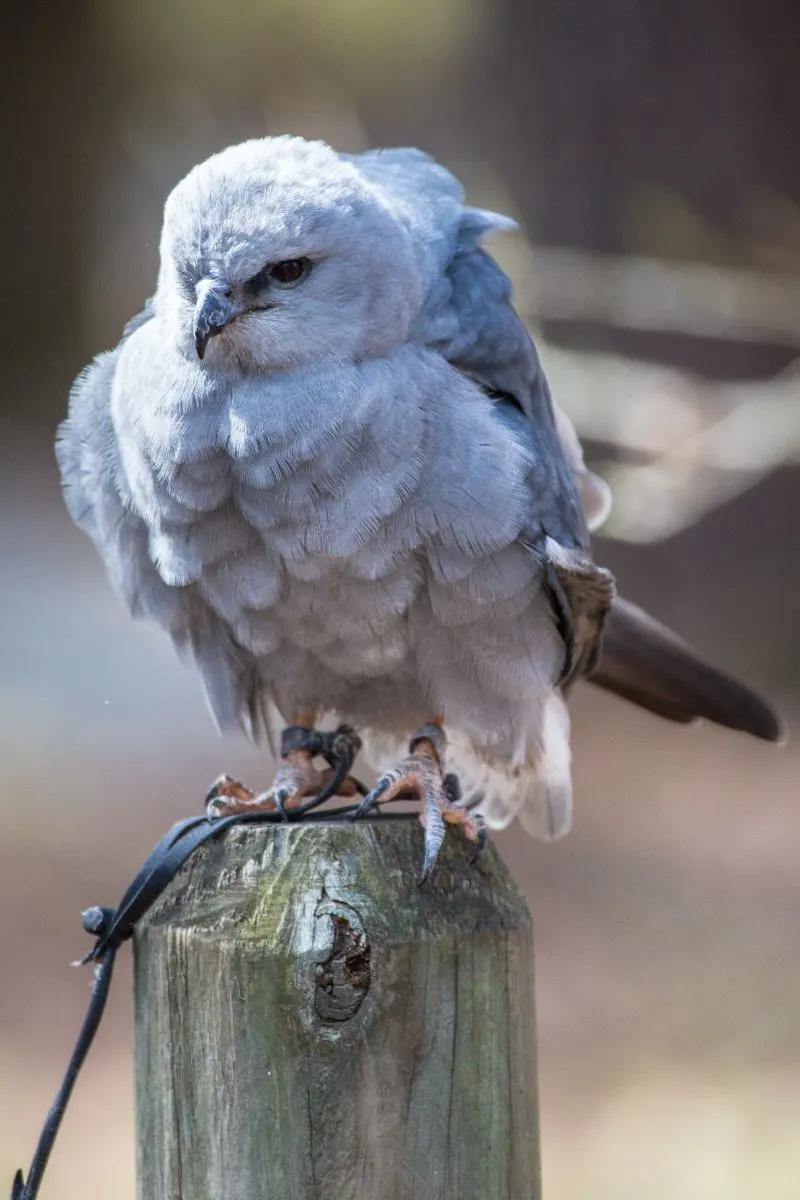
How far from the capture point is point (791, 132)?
4.50m

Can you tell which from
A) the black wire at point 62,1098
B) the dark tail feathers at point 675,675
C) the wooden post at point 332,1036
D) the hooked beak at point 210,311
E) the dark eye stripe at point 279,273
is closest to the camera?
the wooden post at point 332,1036

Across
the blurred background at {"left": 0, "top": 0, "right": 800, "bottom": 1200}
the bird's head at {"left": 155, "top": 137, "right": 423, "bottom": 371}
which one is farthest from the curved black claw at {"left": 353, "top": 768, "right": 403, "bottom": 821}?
the blurred background at {"left": 0, "top": 0, "right": 800, "bottom": 1200}

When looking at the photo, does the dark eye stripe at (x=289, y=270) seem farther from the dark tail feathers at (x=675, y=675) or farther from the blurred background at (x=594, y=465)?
the blurred background at (x=594, y=465)

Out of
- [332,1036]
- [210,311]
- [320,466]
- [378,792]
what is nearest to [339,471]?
[320,466]

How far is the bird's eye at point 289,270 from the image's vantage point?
2.45 metres

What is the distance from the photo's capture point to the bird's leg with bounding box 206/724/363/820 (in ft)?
8.00

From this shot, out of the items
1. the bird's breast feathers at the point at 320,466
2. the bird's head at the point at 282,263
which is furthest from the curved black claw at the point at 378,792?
the bird's head at the point at 282,263

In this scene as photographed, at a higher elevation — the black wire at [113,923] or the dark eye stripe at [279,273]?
the dark eye stripe at [279,273]

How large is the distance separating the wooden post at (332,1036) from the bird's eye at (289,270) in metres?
1.10

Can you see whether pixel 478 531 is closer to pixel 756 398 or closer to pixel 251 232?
pixel 251 232

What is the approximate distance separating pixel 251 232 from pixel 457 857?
3.69ft

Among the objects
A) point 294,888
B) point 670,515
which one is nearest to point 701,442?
point 670,515

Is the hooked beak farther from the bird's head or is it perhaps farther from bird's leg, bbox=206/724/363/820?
bird's leg, bbox=206/724/363/820

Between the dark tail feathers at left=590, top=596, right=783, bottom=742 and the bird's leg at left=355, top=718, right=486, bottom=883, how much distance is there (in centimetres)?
50
